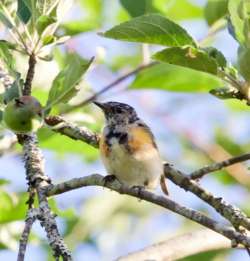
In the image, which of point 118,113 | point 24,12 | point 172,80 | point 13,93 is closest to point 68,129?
point 24,12

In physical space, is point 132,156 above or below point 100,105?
below

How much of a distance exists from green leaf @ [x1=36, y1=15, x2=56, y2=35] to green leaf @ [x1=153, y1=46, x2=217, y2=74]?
348 millimetres

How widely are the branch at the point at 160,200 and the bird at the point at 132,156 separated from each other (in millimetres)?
929

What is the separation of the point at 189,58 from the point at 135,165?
1.40 metres

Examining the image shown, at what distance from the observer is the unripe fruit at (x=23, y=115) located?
2461 millimetres

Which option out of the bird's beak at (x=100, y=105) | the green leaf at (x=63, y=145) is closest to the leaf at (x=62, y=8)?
the bird's beak at (x=100, y=105)

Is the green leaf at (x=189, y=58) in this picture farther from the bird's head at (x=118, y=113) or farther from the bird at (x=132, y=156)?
the bird's head at (x=118, y=113)

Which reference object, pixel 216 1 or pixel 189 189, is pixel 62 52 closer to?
pixel 216 1

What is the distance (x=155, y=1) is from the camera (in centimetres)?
403

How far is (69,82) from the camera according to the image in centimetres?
261

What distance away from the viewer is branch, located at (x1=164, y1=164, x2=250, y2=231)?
8.45 feet

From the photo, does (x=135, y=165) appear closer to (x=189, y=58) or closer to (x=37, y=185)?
(x=37, y=185)

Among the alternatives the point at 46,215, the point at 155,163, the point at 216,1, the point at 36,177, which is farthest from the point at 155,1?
the point at 46,215

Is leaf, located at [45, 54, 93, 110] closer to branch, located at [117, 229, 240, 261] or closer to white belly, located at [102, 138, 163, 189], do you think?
branch, located at [117, 229, 240, 261]
